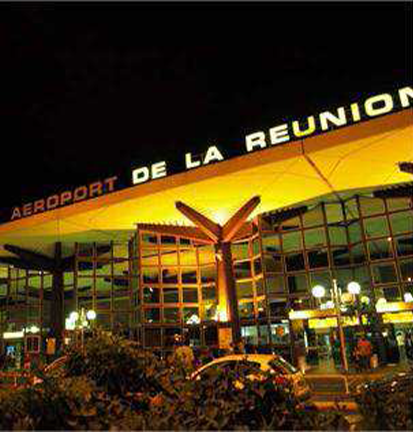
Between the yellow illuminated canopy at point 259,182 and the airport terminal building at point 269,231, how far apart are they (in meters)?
0.04

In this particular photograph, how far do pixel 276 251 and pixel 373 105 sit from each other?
9312mm

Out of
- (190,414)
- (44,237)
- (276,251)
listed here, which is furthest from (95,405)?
(44,237)

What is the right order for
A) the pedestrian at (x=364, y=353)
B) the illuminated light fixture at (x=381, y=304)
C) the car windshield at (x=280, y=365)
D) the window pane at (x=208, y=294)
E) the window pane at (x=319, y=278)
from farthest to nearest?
the window pane at (x=208, y=294), the window pane at (x=319, y=278), the illuminated light fixture at (x=381, y=304), the pedestrian at (x=364, y=353), the car windshield at (x=280, y=365)

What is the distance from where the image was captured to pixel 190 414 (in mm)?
3844

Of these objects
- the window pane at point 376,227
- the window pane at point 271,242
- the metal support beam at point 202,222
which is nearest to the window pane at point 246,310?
the window pane at point 271,242

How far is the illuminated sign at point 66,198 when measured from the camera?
1856 centimetres

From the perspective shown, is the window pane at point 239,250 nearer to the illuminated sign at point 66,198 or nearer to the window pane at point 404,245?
the window pane at point 404,245

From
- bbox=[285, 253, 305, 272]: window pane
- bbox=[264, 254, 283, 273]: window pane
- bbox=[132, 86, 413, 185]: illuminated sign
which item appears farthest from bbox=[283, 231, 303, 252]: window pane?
bbox=[132, 86, 413, 185]: illuminated sign

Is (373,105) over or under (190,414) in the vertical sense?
over

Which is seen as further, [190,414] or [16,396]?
[16,396]

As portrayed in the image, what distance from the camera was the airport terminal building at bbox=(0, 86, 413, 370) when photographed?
585 inches

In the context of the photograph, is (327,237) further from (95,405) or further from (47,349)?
(95,405)

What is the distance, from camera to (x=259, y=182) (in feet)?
55.1

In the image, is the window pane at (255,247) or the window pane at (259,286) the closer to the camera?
the window pane at (259,286)
